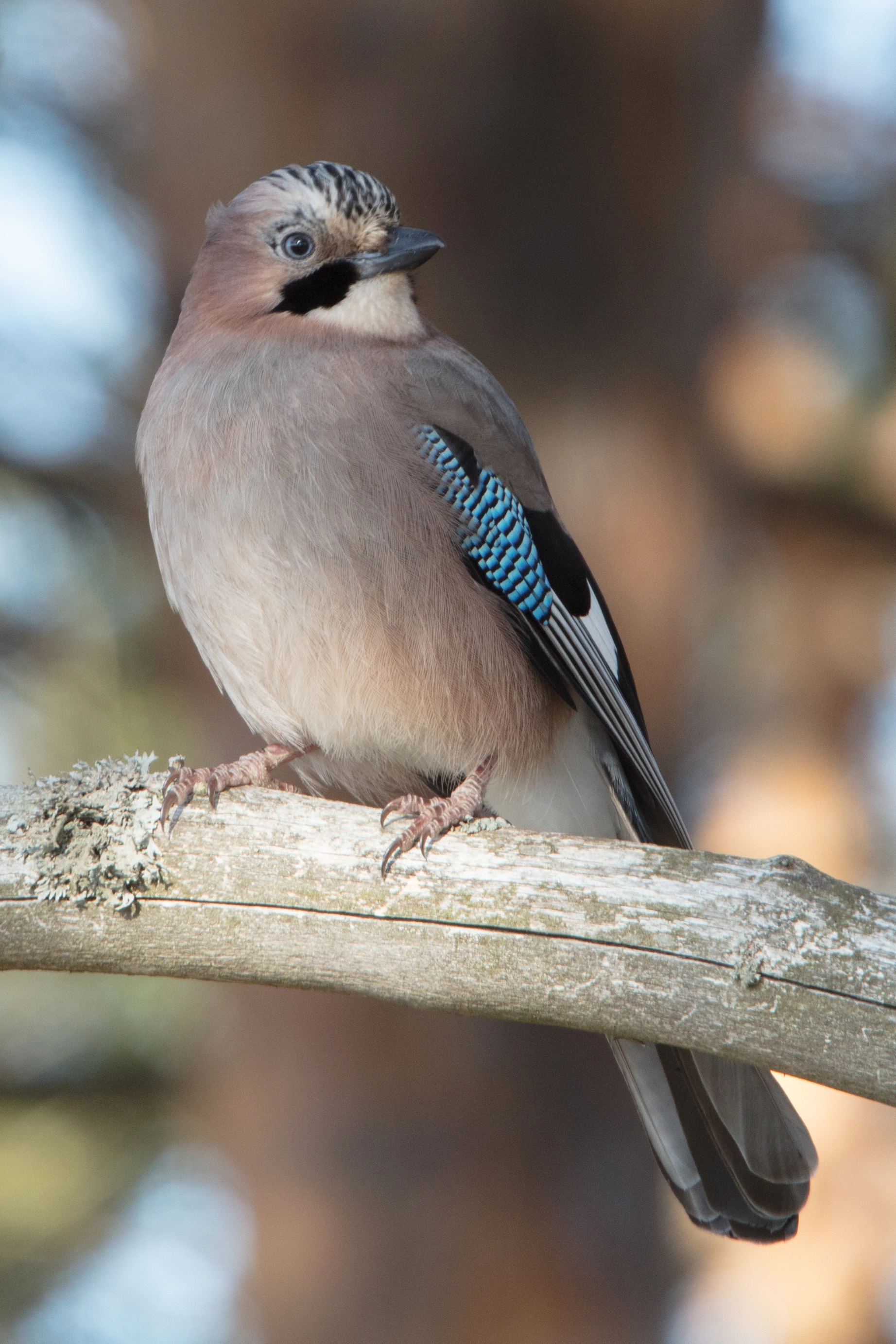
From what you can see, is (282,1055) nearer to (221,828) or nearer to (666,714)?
(666,714)

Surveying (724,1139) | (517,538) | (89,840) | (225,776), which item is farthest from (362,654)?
(724,1139)

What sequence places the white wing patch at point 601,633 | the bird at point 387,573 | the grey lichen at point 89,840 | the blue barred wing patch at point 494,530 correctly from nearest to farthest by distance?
the grey lichen at point 89,840 → the bird at point 387,573 → the blue barred wing patch at point 494,530 → the white wing patch at point 601,633

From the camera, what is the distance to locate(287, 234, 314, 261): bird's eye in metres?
2.93

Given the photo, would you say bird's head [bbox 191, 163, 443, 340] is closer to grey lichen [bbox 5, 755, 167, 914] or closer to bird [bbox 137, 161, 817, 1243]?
bird [bbox 137, 161, 817, 1243]

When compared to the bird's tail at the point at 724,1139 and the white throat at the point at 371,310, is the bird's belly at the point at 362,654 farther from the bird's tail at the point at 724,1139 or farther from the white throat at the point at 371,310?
the bird's tail at the point at 724,1139

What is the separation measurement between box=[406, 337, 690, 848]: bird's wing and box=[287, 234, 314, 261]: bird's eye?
336 millimetres

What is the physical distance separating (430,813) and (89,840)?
0.59m

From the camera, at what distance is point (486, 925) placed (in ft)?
6.75

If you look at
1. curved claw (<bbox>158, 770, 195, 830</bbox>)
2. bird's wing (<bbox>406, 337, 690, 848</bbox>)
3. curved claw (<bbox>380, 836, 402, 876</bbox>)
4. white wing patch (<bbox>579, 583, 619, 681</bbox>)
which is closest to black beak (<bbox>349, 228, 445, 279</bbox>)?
bird's wing (<bbox>406, 337, 690, 848</bbox>)

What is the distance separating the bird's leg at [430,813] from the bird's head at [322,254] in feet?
3.65

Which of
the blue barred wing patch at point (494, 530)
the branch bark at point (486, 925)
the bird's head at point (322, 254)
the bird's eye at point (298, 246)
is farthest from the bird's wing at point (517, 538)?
the branch bark at point (486, 925)

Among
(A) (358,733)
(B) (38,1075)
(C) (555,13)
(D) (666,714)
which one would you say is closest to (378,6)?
(C) (555,13)

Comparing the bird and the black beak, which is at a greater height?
the black beak

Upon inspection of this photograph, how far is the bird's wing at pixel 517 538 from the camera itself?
2.87m
